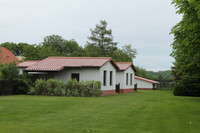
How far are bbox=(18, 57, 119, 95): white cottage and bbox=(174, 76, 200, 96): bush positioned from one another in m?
7.35

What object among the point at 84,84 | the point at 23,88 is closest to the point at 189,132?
the point at 84,84

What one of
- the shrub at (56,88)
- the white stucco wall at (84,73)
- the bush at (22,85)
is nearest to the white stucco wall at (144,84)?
the white stucco wall at (84,73)

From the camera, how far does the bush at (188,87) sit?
93.0ft

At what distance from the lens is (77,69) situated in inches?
1098

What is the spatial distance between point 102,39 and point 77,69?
1842 inches

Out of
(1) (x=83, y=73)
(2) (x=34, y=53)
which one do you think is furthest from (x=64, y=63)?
→ (2) (x=34, y=53)

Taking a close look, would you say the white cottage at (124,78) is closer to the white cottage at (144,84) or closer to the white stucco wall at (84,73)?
the white stucco wall at (84,73)

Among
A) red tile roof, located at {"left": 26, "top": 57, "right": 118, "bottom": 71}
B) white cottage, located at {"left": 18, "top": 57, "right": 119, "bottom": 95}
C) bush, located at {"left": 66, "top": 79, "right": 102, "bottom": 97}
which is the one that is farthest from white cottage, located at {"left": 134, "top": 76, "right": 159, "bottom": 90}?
bush, located at {"left": 66, "top": 79, "right": 102, "bottom": 97}

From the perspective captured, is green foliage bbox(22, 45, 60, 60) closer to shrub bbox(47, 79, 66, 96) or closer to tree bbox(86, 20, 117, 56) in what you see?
tree bbox(86, 20, 117, 56)

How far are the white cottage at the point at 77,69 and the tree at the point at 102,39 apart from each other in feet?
140

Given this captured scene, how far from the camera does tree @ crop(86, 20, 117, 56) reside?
73125mm

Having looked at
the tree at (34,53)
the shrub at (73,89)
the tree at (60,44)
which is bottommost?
the shrub at (73,89)

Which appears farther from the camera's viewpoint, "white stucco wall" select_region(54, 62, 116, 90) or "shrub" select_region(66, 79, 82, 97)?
"white stucco wall" select_region(54, 62, 116, 90)

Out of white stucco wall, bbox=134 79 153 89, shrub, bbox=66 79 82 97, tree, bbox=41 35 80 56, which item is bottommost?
shrub, bbox=66 79 82 97
